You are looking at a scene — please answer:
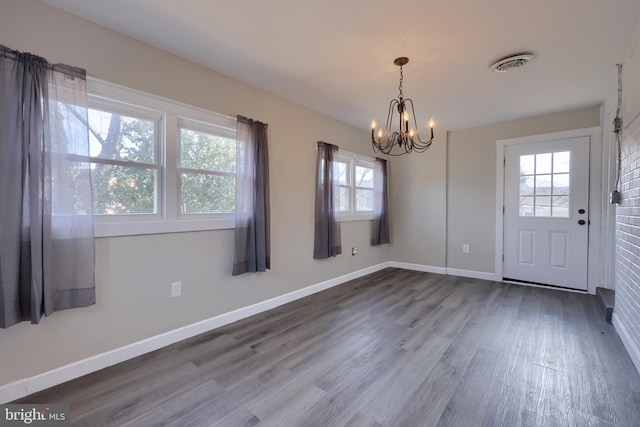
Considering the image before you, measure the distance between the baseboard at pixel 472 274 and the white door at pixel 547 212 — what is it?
21 centimetres

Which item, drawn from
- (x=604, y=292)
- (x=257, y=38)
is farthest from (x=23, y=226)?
(x=604, y=292)

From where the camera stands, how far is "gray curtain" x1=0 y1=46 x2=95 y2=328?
1595 millimetres

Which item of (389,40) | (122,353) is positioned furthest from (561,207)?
(122,353)

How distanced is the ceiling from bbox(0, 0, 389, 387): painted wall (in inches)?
5.9

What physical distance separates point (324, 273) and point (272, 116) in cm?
217

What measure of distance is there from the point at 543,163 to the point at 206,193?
174 inches

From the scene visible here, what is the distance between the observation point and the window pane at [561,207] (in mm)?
3764

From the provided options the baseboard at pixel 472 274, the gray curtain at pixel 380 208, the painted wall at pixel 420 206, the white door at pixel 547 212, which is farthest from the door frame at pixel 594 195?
the gray curtain at pixel 380 208

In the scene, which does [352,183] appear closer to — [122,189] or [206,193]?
[206,193]

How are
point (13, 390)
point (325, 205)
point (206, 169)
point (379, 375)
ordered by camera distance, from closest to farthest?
point (13, 390)
point (379, 375)
point (206, 169)
point (325, 205)

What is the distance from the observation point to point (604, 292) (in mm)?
3252

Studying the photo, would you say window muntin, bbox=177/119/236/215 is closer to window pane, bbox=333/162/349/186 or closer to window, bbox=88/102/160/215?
window, bbox=88/102/160/215

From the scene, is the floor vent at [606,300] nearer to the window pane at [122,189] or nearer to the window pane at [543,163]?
the window pane at [543,163]

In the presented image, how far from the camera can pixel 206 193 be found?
264 cm
